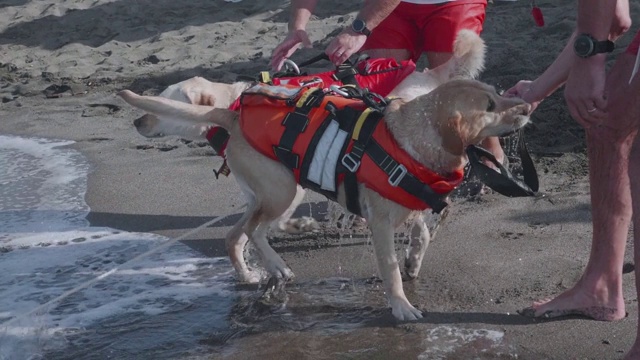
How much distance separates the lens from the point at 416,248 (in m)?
4.74

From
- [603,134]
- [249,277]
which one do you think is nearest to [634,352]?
[603,134]

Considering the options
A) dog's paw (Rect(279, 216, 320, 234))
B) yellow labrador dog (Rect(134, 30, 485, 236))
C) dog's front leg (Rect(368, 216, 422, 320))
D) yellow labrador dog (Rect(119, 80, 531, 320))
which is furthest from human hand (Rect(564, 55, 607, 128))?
dog's paw (Rect(279, 216, 320, 234))

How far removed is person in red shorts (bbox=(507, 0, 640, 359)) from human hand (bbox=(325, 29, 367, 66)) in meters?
1.26

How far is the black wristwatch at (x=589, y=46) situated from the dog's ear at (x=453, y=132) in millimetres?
716

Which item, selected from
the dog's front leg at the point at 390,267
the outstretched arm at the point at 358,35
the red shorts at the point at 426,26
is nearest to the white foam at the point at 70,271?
the dog's front leg at the point at 390,267

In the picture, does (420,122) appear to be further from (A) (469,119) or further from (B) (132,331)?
(B) (132,331)

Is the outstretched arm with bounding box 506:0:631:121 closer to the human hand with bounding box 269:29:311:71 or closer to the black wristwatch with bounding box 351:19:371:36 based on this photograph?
the black wristwatch with bounding box 351:19:371:36

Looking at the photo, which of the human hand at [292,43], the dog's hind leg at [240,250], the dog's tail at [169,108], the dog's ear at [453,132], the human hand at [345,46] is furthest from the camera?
the human hand at [292,43]

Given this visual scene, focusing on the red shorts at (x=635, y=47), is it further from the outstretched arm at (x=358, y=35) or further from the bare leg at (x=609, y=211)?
the outstretched arm at (x=358, y=35)

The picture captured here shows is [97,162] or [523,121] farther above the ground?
[523,121]

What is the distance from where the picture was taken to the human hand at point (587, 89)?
11.2ft

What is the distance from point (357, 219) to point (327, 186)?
4.19ft

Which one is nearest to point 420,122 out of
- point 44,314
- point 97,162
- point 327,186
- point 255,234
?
point 327,186

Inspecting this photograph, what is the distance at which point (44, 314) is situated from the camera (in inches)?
185
